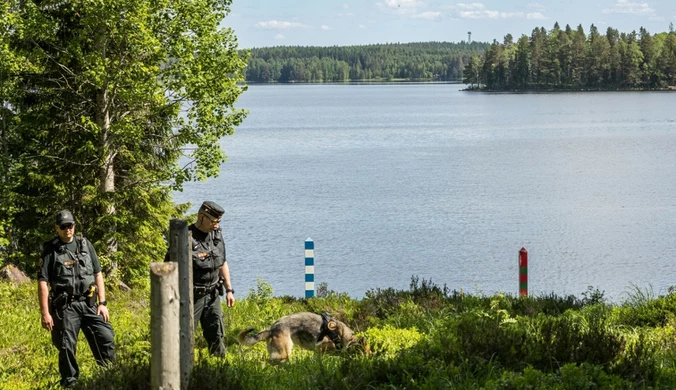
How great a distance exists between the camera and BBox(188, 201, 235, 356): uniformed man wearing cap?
9.14 metres

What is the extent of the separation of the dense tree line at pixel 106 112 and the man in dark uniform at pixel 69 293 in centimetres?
1295

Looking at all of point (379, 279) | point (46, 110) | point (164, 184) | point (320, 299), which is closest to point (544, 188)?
point (379, 279)

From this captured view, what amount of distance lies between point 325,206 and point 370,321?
105 feet

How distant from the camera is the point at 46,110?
72.5 ft

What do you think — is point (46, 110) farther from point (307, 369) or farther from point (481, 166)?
point (481, 166)

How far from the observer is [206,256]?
920cm

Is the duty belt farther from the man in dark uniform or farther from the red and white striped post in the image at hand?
the red and white striped post

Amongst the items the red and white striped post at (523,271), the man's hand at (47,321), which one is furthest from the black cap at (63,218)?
the red and white striped post at (523,271)

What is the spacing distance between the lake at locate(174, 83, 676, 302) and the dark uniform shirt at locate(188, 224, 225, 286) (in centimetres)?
1447

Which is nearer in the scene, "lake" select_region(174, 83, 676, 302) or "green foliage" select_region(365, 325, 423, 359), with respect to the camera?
"green foliage" select_region(365, 325, 423, 359)

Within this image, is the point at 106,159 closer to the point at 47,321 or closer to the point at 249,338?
the point at 249,338

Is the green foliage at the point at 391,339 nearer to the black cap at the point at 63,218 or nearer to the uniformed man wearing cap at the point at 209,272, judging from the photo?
the uniformed man wearing cap at the point at 209,272

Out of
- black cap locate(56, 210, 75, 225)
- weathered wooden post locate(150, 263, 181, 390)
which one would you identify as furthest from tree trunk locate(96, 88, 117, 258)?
weathered wooden post locate(150, 263, 181, 390)

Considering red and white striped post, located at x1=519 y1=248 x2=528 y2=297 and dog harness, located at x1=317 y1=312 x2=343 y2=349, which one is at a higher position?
dog harness, located at x1=317 y1=312 x2=343 y2=349
